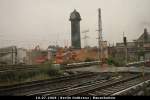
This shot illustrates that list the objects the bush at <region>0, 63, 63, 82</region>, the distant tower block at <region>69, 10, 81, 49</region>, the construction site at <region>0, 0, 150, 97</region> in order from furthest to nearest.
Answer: the distant tower block at <region>69, 10, 81, 49</region>, the bush at <region>0, 63, 63, 82</region>, the construction site at <region>0, 0, 150, 97</region>

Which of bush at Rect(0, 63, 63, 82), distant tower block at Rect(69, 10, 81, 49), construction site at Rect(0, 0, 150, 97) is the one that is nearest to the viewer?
construction site at Rect(0, 0, 150, 97)

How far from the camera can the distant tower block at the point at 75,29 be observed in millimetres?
50375

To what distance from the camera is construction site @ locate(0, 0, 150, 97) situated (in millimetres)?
10766

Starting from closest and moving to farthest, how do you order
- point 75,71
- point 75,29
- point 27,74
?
point 27,74 → point 75,71 → point 75,29

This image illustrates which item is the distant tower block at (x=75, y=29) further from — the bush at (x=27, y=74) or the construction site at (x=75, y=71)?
the bush at (x=27, y=74)

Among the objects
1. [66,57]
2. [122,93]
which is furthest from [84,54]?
[122,93]

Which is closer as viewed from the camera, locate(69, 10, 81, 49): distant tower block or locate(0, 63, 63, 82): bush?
locate(0, 63, 63, 82): bush

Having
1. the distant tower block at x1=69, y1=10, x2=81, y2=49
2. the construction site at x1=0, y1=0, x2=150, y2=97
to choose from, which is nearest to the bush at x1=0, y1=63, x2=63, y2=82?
the construction site at x1=0, y1=0, x2=150, y2=97

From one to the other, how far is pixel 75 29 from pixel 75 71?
3116cm

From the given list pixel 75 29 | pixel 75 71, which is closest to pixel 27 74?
pixel 75 71

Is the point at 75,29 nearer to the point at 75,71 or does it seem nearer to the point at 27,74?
the point at 75,71

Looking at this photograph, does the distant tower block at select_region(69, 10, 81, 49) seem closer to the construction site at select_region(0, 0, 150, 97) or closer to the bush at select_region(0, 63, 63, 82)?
the construction site at select_region(0, 0, 150, 97)

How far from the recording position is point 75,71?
2064 centimetres

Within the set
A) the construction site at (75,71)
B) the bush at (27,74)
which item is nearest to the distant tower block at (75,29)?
the construction site at (75,71)
